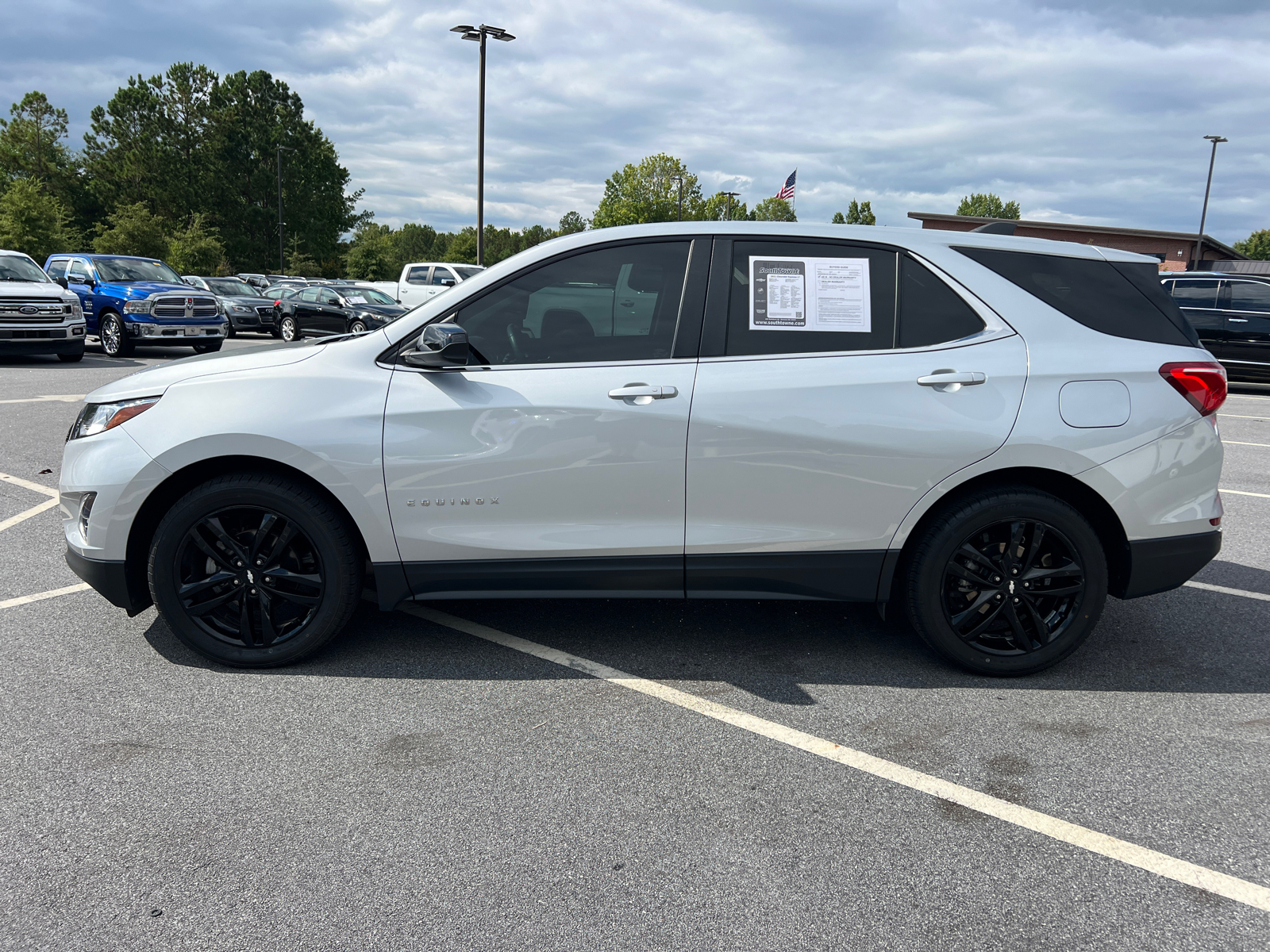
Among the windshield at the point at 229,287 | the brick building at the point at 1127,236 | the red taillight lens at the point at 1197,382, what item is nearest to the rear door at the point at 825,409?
the red taillight lens at the point at 1197,382

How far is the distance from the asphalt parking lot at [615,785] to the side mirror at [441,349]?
1255 millimetres

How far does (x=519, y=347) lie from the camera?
11.6 feet

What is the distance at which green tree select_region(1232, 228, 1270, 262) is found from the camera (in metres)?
128

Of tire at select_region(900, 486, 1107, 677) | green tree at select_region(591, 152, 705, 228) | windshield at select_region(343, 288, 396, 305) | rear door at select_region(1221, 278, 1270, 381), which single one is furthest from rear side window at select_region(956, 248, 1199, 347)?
green tree at select_region(591, 152, 705, 228)

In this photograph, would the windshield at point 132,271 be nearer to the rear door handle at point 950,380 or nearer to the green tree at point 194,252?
the rear door handle at point 950,380

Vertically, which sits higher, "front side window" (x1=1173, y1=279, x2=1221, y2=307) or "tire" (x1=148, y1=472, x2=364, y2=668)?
"front side window" (x1=1173, y1=279, x2=1221, y2=307)

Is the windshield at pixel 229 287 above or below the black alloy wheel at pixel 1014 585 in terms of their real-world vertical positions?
above

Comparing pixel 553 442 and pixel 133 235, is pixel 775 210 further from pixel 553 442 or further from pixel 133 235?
pixel 553 442

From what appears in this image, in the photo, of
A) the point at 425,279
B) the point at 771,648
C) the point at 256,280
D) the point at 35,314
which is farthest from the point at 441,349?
the point at 256,280

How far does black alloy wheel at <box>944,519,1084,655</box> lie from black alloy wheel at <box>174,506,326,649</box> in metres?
2.58

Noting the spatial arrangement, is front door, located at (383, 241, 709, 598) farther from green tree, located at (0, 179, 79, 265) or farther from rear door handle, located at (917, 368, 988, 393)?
green tree, located at (0, 179, 79, 265)

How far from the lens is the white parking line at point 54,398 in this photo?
1069 cm

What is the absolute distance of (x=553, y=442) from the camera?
340 cm

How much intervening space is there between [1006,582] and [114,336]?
17.9m
